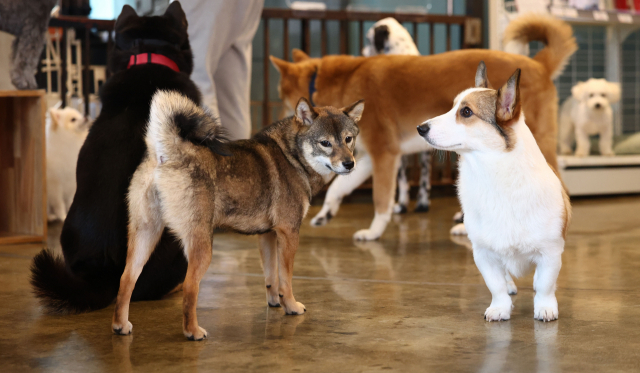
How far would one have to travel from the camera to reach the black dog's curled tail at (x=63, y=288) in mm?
1921

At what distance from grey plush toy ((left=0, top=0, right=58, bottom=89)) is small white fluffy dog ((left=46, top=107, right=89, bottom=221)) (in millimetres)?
721

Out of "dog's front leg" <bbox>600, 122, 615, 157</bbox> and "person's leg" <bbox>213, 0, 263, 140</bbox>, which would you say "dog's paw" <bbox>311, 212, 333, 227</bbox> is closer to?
"person's leg" <bbox>213, 0, 263, 140</bbox>

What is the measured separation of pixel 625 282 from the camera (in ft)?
8.32

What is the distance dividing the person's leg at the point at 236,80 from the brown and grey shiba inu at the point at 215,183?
5.26ft

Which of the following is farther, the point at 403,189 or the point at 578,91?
the point at 578,91

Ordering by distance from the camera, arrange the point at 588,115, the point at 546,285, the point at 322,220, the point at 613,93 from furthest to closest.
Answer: the point at 588,115 < the point at 613,93 < the point at 322,220 < the point at 546,285

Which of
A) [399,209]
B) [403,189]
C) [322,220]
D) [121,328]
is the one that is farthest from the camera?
[403,189]

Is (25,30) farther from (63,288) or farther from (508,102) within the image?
(508,102)

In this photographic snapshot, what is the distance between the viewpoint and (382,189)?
355cm

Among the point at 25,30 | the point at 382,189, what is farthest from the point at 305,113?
the point at 25,30

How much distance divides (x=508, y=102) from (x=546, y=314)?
675 millimetres

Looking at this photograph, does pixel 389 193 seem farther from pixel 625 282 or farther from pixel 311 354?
pixel 311 354

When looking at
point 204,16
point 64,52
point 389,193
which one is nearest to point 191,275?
point 204,16

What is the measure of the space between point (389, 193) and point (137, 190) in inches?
79.4
